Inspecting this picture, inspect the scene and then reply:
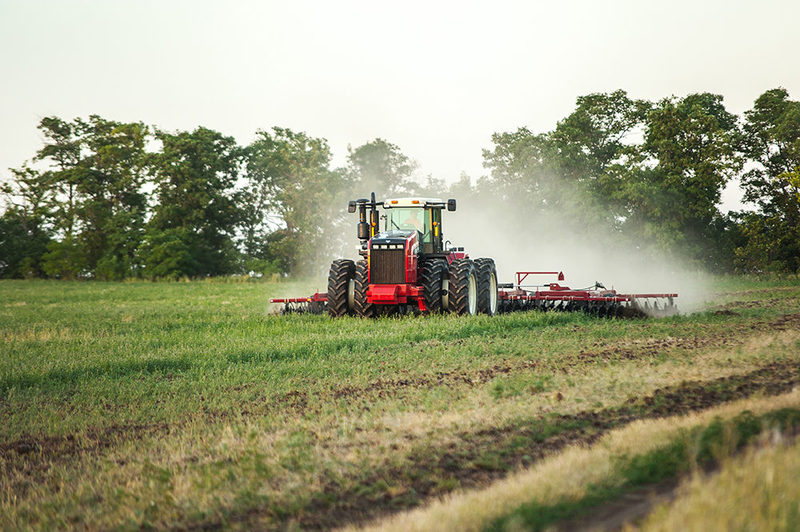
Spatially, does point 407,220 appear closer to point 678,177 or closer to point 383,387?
A: point 383,387

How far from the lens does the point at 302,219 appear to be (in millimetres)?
56219

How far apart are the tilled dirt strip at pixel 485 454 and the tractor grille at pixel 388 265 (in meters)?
9.10

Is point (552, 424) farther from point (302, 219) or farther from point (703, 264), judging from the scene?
point (302, 219)

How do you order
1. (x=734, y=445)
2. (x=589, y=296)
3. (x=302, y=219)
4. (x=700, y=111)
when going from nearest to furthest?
(x=734, y=445) → (x=589, y=296) → (x=700, y=111) → (x=302, y=219)

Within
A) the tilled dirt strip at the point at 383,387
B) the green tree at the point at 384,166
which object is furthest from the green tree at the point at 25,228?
the tilled dirt strip at the point at 383,387

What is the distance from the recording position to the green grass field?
514 centimetres

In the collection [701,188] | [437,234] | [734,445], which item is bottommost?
[734,445]

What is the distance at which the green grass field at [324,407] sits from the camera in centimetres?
514

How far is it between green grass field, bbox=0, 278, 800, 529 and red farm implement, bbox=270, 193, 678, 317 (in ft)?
6.80

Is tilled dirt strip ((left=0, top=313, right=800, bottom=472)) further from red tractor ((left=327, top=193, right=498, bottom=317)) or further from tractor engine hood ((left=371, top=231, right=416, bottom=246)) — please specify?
tractor engine hood ((left=371, top=231, right=416, bottom=246))

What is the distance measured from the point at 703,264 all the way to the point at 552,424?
39325mm

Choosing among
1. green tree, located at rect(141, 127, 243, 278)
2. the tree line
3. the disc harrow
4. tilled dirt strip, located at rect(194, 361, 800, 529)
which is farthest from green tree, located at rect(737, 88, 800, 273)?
green tree, located at rect(141, 127, 243, 278)

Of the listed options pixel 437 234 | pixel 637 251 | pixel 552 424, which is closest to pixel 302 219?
pixel 637 251

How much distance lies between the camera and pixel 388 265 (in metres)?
16.4
